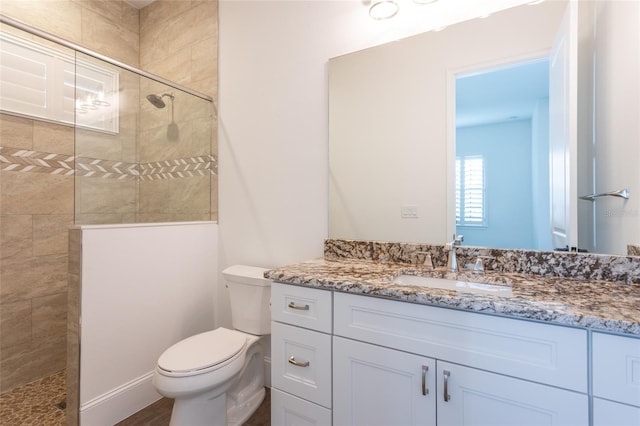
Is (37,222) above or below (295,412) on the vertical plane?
above

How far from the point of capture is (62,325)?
223cm

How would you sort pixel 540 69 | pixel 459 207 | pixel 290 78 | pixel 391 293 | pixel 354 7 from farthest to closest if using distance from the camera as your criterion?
1. pixel 290 78
2. pixel 354 7
3. pixel 459 207
4. pixel 540 69
5. pixel 391 293

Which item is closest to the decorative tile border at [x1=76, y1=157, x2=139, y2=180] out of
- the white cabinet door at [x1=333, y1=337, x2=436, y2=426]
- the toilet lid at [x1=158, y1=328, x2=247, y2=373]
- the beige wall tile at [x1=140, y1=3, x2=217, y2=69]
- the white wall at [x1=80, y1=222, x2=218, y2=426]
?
the white wall at [x1=80, y1=222, x2=218, y2=426]

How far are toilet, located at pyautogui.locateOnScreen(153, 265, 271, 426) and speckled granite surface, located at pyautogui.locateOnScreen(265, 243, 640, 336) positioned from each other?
1.66 ft

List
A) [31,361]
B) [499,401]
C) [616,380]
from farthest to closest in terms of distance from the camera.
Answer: [31,361] < [499,401] < [616,380]

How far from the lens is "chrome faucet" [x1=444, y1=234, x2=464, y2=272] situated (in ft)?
4.62

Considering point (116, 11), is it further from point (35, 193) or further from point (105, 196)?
point (105, 196)

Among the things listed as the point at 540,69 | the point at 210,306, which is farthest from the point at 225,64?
the point at 540,69

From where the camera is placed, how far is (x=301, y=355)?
128 centimetres

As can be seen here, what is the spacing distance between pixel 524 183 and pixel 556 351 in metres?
0.77

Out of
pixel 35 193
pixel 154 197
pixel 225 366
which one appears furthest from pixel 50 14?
pixel 225 366

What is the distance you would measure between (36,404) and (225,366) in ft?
4.44

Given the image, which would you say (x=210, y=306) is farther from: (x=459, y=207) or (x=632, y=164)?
(x=632, y=164)

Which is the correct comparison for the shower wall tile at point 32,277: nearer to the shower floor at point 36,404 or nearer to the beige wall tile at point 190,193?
the shower floor at point 36,404
